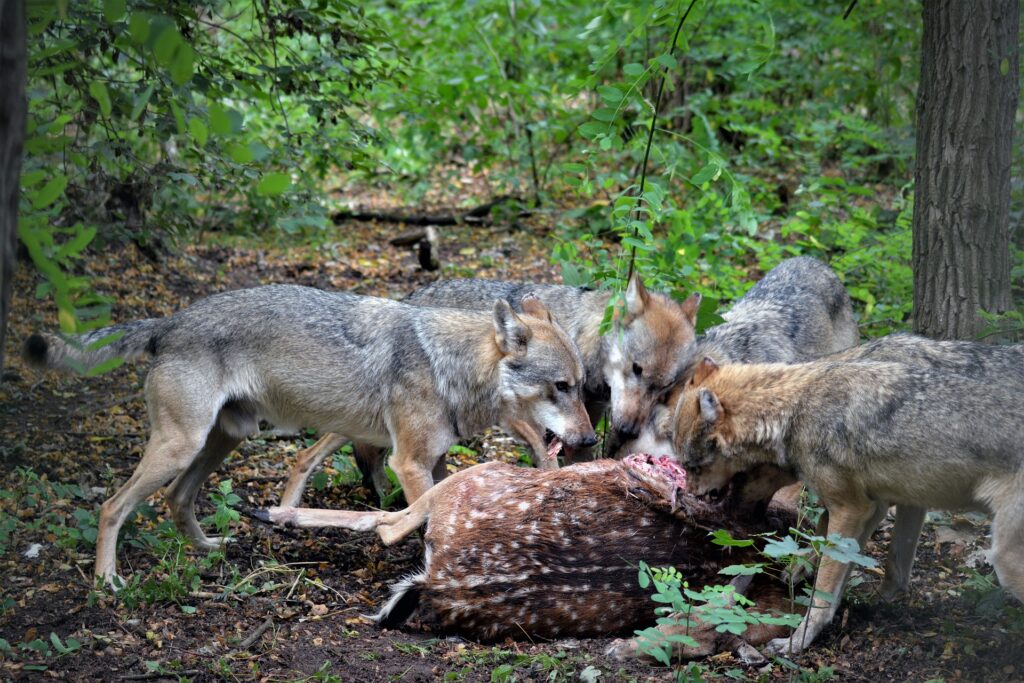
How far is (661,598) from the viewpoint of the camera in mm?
4117

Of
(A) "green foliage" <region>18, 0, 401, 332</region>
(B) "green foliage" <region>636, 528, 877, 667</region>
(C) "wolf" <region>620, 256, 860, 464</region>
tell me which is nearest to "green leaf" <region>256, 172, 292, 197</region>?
(A) "green foliage" <region>18, 0, 401, 332</region>

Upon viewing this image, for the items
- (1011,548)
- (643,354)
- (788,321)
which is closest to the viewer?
(1011,548)

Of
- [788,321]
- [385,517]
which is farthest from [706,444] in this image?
[788,321]

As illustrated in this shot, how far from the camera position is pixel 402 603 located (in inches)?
210

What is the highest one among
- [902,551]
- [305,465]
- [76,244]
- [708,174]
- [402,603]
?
[708,174]

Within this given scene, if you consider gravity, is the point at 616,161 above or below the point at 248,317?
above

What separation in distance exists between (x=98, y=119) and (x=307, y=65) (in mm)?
1653

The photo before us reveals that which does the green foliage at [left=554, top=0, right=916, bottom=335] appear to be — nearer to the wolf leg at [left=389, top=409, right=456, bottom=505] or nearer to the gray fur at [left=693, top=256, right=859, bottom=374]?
the gray fur at [left=693, top=256, right=859, bottom=374]

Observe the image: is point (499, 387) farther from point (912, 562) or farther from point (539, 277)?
point (539, 277)

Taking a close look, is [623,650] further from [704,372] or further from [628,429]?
[628,429]

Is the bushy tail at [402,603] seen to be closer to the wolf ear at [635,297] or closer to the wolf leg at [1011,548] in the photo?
the wolf ear at [635,297]

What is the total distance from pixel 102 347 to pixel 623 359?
3465mm

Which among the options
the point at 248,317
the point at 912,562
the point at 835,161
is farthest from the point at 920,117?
the point at 835,161

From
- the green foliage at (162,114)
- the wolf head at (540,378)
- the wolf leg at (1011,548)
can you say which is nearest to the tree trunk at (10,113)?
the green foliage at (162,114)
